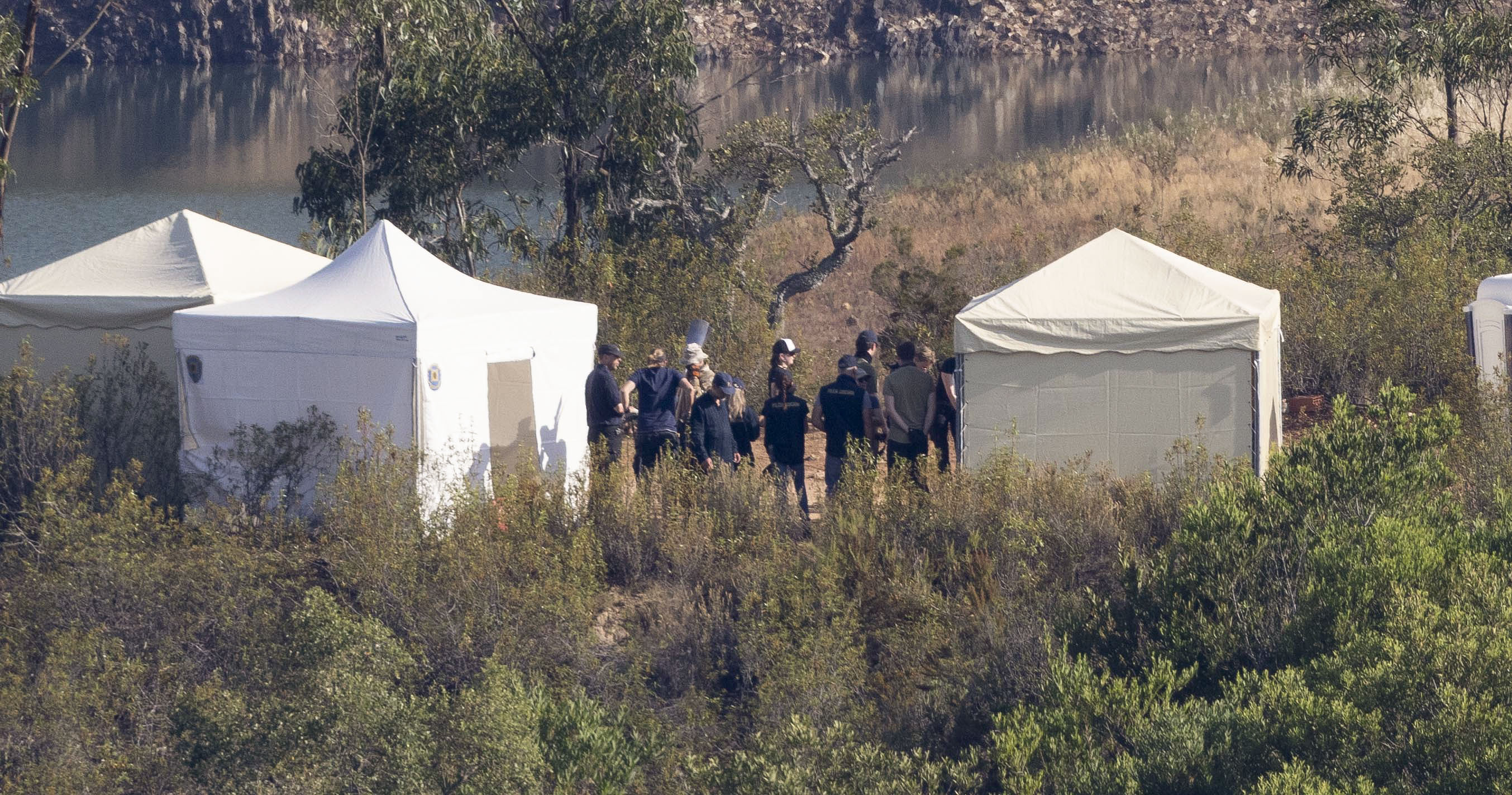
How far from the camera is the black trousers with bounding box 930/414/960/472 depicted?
10.6m

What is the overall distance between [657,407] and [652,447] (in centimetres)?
30

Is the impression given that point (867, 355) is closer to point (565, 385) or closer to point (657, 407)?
point (657, 407)

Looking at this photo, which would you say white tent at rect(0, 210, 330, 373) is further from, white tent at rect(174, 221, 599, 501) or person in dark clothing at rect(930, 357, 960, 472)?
person in dark clothing at rect(930, 357, 960, 472)

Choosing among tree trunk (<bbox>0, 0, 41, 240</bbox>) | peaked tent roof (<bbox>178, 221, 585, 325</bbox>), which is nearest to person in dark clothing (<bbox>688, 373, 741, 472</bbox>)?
peaked tent roof (<bbox>178, 221, 585, 325</bbox>)

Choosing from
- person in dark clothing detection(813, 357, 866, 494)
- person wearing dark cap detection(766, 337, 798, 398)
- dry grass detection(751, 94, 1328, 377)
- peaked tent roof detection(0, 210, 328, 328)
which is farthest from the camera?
dry grass detection(751, 94, 1328, 377)

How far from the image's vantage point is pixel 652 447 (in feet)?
34.9

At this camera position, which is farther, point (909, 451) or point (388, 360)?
point (909, 451)

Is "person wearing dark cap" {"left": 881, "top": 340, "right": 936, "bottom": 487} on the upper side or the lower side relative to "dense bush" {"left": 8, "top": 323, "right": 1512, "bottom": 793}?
upper

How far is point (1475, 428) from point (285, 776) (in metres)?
8.81

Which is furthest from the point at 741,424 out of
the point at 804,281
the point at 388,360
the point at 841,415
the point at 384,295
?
the point at 804,281

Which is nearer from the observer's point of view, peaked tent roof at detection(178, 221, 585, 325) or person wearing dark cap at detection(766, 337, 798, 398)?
peaked tent roof at detection(178, 221, 585, 325)

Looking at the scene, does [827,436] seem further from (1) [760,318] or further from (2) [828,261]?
(2) [828,261]

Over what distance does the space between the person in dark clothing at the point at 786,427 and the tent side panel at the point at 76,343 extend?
464 centimetres

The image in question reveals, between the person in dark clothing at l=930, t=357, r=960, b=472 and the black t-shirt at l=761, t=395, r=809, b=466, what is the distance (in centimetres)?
94
